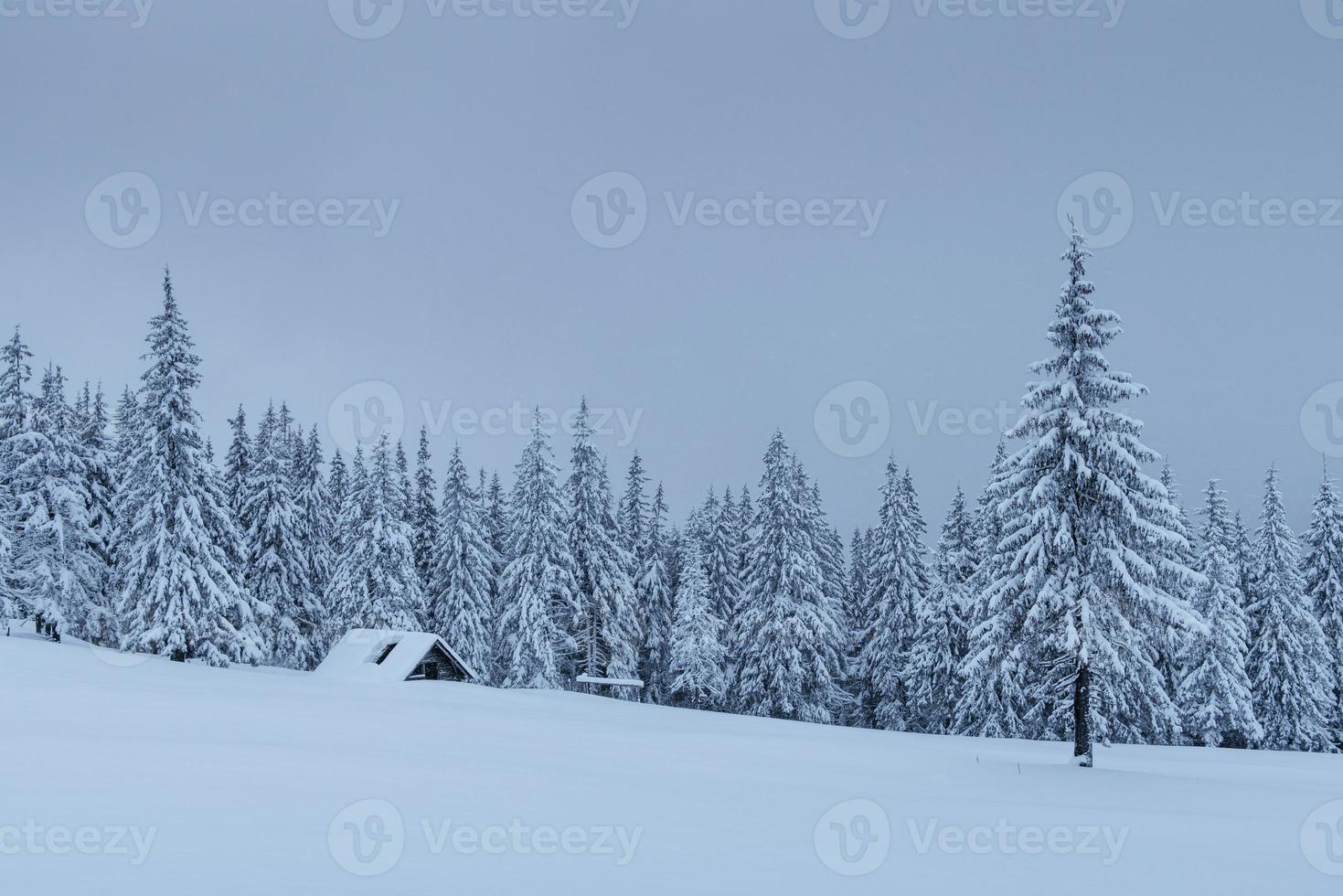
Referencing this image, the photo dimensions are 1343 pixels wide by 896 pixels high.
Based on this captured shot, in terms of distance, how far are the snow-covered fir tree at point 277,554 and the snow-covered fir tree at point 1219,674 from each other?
44.2 meters

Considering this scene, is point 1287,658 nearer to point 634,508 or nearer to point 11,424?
point 634,508

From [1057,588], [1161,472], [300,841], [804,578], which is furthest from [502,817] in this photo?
[1161,472]

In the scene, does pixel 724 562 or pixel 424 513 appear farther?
pixel 724 562

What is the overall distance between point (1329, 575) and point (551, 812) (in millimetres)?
46861

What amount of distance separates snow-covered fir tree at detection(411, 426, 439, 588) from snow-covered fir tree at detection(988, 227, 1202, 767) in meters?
38.0

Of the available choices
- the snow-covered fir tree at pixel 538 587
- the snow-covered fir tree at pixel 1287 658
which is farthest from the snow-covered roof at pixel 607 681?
the snow-covered fir tree at pixel 1287 658

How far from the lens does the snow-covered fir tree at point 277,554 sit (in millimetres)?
44406

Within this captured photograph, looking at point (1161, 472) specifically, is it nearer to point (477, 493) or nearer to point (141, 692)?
point (477, 493)

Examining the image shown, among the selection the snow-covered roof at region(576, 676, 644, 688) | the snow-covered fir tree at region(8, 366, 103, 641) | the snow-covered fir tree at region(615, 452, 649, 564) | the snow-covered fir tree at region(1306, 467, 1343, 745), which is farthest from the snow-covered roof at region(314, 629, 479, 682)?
the snow-covered fir tree at region(1306, 467, 1343, 745)

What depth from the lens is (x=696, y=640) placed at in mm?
47406

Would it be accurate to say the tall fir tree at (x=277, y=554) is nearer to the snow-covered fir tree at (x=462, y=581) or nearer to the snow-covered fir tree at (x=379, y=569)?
the snow-covered fir tree at (x=379, y=569)

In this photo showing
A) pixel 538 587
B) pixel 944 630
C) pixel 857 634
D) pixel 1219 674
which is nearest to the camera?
pixel 1219 674

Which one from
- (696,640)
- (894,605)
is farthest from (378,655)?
(894,605)

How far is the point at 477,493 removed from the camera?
189ft
